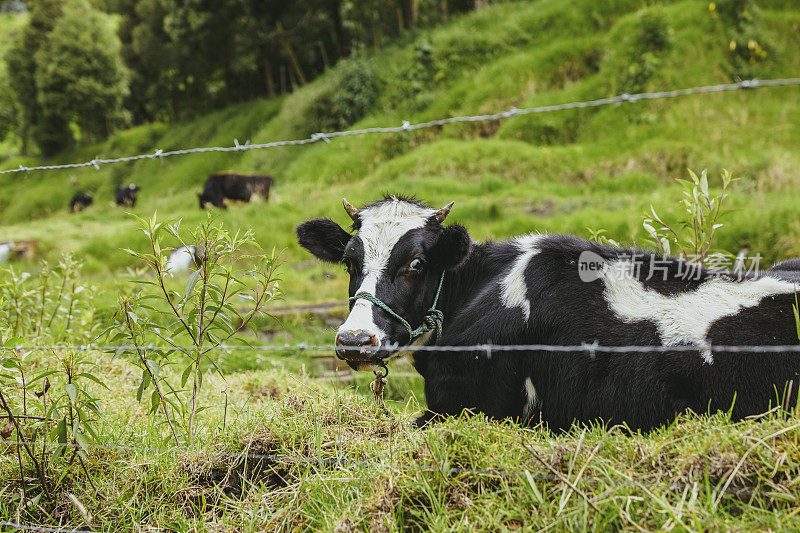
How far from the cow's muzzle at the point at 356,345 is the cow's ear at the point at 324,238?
1.23 metres

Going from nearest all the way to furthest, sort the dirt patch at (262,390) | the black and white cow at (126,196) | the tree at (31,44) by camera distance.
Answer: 1. the dirt patch at (262,390)
2. the black and white cow at (126,196)
3. the tree at (31,44)

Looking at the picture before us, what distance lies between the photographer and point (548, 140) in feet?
61.8

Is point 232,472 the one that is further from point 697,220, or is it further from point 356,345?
point 697,220

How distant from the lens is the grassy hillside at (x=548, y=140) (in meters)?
12.4

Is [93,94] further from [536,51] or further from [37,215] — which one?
[536,51]

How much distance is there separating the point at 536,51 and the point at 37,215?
28242mm

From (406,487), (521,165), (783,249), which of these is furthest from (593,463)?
(521,165)

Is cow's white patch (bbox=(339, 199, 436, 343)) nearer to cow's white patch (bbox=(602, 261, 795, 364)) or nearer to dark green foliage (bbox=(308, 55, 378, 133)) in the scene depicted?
cow's white patch (bbox=(602, 261, 795, 364))

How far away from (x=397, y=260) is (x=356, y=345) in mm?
787

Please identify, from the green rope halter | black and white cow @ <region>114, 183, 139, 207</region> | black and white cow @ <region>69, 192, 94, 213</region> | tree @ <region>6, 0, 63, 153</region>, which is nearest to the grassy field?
the green rope halter

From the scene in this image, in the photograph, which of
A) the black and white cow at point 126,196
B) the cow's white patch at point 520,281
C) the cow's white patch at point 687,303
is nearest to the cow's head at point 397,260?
the cow's white patch at point 520,281

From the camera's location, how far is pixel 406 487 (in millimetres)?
2676

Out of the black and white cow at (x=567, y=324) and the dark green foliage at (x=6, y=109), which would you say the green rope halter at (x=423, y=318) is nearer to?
the black and white cow at (x=567, y=324)

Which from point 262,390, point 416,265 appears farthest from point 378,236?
point 262,390
